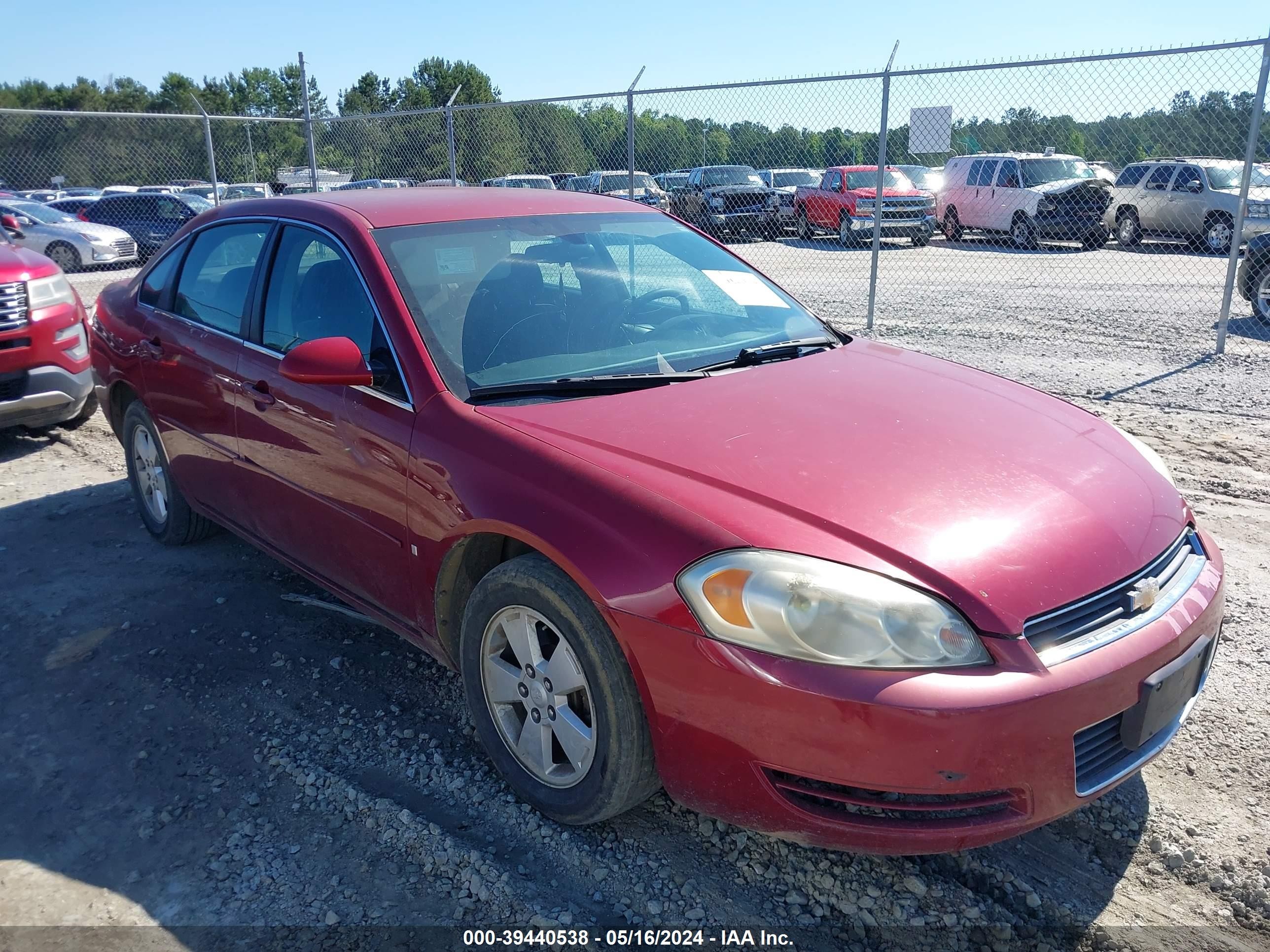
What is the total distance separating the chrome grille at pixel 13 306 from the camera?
6.12 m

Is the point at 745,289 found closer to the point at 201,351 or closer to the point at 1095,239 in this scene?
the point at 201,351

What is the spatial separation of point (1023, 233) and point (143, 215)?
62.5 ft

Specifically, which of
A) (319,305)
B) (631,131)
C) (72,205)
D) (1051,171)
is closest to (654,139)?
(631,131)

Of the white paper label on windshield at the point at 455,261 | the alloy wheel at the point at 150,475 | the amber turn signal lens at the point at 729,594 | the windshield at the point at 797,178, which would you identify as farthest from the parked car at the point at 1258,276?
the windshield at the point at 797,178

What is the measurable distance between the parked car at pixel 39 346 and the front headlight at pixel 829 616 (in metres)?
5.65

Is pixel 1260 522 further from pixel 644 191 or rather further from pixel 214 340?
pixel 644 191

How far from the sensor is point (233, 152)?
83.2 ft

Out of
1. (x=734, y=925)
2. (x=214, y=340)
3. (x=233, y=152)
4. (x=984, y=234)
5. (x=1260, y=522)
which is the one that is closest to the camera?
(x=734, y=925)

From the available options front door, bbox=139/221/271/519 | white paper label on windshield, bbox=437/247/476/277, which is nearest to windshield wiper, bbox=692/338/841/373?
white paper label on windshield, bbox=437/247/476/277

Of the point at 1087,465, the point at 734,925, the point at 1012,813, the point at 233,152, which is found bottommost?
the point at 734,925

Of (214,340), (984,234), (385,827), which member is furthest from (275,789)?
(984,234)

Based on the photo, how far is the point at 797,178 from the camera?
79.9ft

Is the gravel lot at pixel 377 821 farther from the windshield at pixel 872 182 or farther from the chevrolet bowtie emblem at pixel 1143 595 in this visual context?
the windshield at pixel 872 182

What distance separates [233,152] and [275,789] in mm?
26084
